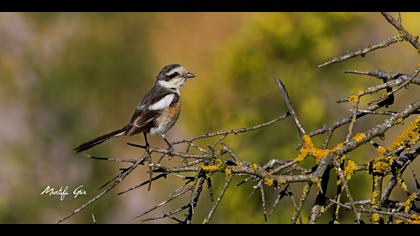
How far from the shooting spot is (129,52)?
59.6 feet

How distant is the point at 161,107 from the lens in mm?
6012

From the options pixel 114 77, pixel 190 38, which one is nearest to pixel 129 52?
pixel 114 77

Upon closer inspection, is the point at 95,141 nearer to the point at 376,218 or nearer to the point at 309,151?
the point at 309,151

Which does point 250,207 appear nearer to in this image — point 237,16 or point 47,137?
point 47,137

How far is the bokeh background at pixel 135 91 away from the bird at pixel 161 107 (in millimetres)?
3523

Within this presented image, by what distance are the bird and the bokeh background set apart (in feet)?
11.6

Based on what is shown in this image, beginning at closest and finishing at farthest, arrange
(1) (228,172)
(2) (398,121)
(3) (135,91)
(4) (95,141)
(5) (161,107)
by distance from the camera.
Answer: (1) (228,172) < (2) (398,121) < (4) (95,141) < (5) (161,107) < (3) (135,91)

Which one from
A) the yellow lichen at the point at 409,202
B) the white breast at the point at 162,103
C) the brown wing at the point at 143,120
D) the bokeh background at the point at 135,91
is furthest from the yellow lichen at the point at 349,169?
the bokeh background at the point at 135,91

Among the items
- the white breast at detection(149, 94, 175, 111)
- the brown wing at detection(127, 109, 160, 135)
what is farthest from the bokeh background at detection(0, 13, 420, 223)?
the brown wing at detection(127, 109, 160, 135)

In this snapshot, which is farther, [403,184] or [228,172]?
[403,184]

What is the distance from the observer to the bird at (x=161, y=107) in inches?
226

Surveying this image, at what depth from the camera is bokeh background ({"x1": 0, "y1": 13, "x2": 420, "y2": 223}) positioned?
10268 millimetres

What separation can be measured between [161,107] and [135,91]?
1225 cm

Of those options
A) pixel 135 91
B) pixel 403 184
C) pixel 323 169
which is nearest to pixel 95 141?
pixel 323 169
